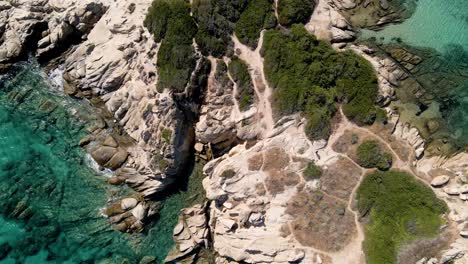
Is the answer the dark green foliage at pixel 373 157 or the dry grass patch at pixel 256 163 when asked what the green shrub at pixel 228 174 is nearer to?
the dry grass patch at pixel 256 163

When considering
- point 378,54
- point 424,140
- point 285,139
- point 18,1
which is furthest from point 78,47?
point 424,140

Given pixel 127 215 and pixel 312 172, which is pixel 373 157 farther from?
pixel 127 215

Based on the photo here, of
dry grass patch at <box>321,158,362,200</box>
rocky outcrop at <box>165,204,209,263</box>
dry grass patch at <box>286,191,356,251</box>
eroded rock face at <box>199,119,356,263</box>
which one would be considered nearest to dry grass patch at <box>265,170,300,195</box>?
eroded rock face at <box>199,119,356,263</box>

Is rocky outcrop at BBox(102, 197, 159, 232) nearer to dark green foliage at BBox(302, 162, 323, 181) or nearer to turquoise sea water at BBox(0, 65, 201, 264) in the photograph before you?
turquoise sea water at BBox(0, 65, 201, 264)

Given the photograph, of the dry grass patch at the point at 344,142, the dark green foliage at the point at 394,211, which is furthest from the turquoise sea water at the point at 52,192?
the dark green foliage at the point at 394,211

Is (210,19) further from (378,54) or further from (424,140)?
(424,140)
